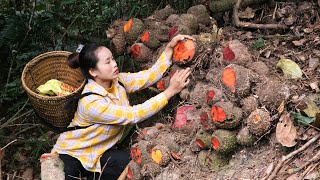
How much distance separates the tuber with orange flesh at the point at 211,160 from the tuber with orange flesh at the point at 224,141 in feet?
0.31

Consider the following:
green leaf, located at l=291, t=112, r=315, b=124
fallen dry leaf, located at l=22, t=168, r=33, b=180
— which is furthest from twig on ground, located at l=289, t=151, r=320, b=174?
fallen dry leaf, located at l=22, t=168, r=33, b=180

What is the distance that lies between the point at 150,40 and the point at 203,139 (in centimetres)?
103

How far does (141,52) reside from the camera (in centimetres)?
360

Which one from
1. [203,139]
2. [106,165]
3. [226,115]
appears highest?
[226,115]

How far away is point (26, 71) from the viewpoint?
357 centimetres

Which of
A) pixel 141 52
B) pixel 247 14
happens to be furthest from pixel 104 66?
pixel 247 14

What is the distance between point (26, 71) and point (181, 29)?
1.26 meters

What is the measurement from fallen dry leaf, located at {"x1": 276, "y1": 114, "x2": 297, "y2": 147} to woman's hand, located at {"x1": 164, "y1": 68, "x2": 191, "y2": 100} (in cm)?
79

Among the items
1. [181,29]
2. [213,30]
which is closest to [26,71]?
[181,29]

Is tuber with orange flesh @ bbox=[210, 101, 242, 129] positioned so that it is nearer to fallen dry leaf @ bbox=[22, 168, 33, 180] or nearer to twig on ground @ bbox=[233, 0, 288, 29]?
twig on ground @ bbox=[233, 0, 288, 29]

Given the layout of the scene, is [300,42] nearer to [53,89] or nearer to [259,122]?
[259,122]

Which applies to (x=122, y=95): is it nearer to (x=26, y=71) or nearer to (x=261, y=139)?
(x=26, y=71)

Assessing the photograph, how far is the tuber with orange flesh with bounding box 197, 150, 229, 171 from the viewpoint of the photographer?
2.92 metres

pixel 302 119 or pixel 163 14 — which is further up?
pixel 163 14
